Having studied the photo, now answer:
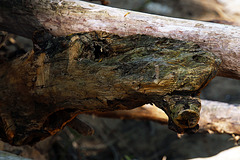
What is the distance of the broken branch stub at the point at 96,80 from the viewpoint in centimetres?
145

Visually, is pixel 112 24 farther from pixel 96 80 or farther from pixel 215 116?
pixel 215 116

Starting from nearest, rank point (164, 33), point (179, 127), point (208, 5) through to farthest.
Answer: point (179, 127) < point (164, 33) < point (208, 5)

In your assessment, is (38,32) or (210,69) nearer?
(210,69)

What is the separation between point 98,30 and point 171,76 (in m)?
0.77

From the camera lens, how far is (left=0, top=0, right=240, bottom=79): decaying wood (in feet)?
5.95

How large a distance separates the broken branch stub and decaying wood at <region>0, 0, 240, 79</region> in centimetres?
20

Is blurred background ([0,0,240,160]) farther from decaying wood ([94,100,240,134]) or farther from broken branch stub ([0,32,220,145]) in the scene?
broken branch stub ([0,32,220,145])

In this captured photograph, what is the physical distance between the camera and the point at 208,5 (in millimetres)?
5137

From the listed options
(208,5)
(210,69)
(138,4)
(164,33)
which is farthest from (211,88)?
(210,69)

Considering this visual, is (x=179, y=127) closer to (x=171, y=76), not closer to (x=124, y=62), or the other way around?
(x=171, y=76)

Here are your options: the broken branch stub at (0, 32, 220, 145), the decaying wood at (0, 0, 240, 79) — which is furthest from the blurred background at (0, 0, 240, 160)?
the decaying wood at (0, 0, 240, 79)

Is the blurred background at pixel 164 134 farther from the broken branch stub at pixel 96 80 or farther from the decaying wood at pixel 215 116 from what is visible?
the broken branch stub at pixel 96 80

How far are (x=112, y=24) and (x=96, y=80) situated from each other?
1.75 feet

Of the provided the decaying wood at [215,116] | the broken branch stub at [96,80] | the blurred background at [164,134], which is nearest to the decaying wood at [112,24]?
the broken branch stub at [96,80]
